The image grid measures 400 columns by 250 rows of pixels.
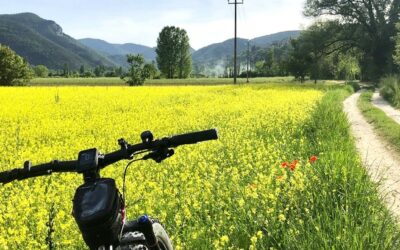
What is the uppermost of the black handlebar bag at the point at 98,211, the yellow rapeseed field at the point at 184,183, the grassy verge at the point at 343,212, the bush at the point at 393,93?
the black handlebar bag at the point at 98,211

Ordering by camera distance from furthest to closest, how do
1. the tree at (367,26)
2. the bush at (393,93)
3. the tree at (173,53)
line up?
the tree at (173,53) < the tree at (367,26) < the bush at (393,93)

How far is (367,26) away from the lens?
61562mm

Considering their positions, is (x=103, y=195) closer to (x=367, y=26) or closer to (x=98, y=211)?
(x=98, y=211)

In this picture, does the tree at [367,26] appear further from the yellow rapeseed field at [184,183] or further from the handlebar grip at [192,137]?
the handlebar grip at [192,137]

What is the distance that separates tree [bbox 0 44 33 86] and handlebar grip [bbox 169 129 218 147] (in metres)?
76.2

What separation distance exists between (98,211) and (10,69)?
254 feet

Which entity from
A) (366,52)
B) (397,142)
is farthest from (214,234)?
(366,52)

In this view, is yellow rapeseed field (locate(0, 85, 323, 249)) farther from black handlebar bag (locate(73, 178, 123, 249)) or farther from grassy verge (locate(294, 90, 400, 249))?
black handlebar bag (locate(73, 178, 123, 249))

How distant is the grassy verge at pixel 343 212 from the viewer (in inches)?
163

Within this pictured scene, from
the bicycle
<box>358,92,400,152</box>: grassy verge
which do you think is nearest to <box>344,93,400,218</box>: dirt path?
→ <box>358,92,400,152</box>: grassy verge

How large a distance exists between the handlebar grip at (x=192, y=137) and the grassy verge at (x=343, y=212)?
6.62ft

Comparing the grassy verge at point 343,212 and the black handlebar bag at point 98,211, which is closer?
the black handlebar bag at point 98,211

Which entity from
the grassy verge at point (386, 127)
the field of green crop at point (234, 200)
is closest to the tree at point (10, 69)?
the grassy verge at point (386, 127)

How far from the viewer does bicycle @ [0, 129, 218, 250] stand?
6.13 feet
